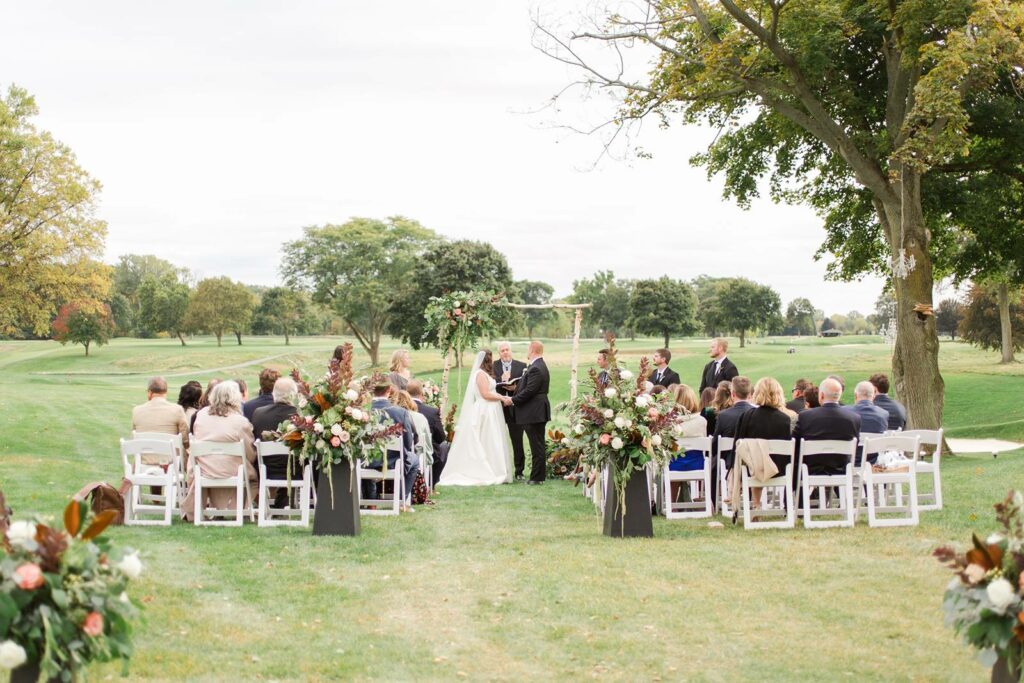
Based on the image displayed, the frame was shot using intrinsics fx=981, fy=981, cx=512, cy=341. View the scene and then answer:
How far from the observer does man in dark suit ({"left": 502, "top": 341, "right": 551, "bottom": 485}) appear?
49.3 feet

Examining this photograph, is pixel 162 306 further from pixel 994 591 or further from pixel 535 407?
pixel 994 591

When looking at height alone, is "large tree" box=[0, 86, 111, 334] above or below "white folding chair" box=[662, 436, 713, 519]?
above

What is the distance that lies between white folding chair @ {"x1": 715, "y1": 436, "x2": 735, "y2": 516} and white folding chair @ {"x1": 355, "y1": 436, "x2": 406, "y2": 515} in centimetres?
373

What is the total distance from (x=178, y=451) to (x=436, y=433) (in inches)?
158

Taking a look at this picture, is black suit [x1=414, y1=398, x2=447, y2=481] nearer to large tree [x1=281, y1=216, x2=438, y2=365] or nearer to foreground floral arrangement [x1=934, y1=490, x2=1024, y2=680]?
foreground floral arrangement [x1=934, y1=490, x2=1024, y2=680]

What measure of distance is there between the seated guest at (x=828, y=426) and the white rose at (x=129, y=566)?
8.06m

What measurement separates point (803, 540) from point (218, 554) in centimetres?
569

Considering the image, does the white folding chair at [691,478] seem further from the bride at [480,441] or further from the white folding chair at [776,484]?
the bride at [480,441]

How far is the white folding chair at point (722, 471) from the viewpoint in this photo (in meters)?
11.3

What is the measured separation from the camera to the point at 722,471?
11625 millimetres

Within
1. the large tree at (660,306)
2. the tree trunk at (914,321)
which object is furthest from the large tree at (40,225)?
the large tree at (660,306)

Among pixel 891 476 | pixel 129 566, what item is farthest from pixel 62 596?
pixel 891 476

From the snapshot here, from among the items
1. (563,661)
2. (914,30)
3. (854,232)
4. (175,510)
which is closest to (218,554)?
(175,510)

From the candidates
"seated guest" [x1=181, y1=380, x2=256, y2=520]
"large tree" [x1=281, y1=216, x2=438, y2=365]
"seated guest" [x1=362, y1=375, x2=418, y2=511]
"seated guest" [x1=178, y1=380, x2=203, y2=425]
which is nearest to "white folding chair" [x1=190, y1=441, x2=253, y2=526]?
"seated guest" [x1=181, y1=380, x2=256, y2=520]
